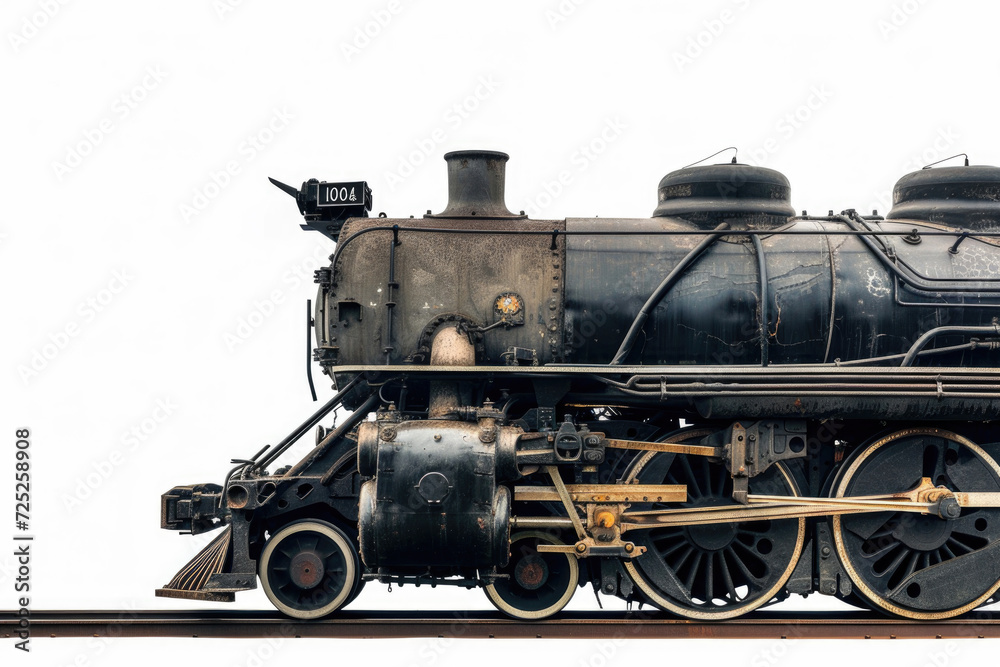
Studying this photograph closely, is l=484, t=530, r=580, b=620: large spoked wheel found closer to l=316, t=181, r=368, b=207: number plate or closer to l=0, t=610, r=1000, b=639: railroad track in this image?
l=0, t=610, r=1000, b=639: railroad track

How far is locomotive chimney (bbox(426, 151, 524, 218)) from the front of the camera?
11484 millimetres

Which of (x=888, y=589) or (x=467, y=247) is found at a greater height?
(x=467, y=247)

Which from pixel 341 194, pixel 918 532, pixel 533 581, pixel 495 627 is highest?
pixel 341 194

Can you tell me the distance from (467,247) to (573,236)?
99cm

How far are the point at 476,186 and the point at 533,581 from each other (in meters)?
3.73

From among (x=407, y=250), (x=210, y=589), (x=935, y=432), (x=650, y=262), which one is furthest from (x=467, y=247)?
(x=935, y=432)

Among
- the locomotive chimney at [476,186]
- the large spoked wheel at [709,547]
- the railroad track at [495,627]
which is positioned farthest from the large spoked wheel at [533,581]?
the locomotive chimney at [476,186]

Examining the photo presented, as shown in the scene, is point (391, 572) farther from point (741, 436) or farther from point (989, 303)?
point (989, 303)

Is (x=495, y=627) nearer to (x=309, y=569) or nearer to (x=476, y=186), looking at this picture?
(x=309, y=569)

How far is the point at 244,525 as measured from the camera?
10945mm

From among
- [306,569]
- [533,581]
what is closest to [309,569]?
[306,569]

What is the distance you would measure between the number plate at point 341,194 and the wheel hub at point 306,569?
3.30 metres

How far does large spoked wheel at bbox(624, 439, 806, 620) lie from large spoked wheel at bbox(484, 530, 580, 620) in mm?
592

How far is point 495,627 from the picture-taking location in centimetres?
1070
